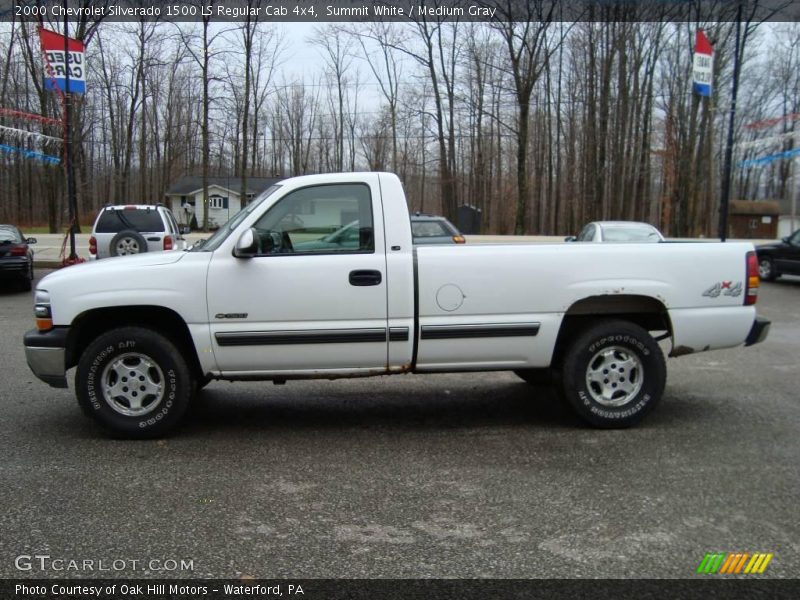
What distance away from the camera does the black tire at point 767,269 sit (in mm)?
17047

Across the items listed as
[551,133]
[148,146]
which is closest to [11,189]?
[148,146]

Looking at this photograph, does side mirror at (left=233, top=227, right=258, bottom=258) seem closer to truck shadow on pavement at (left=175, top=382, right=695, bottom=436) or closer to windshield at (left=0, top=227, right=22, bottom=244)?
truck shadow on pavement at (left=175, top=382, right=695, bottom=436)

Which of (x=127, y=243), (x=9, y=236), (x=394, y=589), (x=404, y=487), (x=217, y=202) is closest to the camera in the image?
(x=394, y=589)

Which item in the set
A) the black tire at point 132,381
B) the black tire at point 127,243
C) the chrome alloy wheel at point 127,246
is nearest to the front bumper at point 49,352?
the black tire at point 132,381

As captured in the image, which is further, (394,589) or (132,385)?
(132,385)

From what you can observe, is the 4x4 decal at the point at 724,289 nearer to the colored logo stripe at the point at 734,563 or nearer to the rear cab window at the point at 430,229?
the colored logo stripe at the point at 734,563

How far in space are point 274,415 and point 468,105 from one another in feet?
150

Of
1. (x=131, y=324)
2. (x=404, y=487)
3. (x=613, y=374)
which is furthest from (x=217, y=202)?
(x=404, y=487)

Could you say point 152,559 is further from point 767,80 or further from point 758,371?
point 767,80

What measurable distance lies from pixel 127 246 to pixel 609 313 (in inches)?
478

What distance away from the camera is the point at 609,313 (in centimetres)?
530

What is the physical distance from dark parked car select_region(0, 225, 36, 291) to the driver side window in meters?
11.3

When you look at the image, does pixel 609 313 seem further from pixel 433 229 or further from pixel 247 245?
pixel 433 229

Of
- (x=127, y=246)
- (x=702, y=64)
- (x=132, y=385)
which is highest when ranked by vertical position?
(x=702, y=64)
